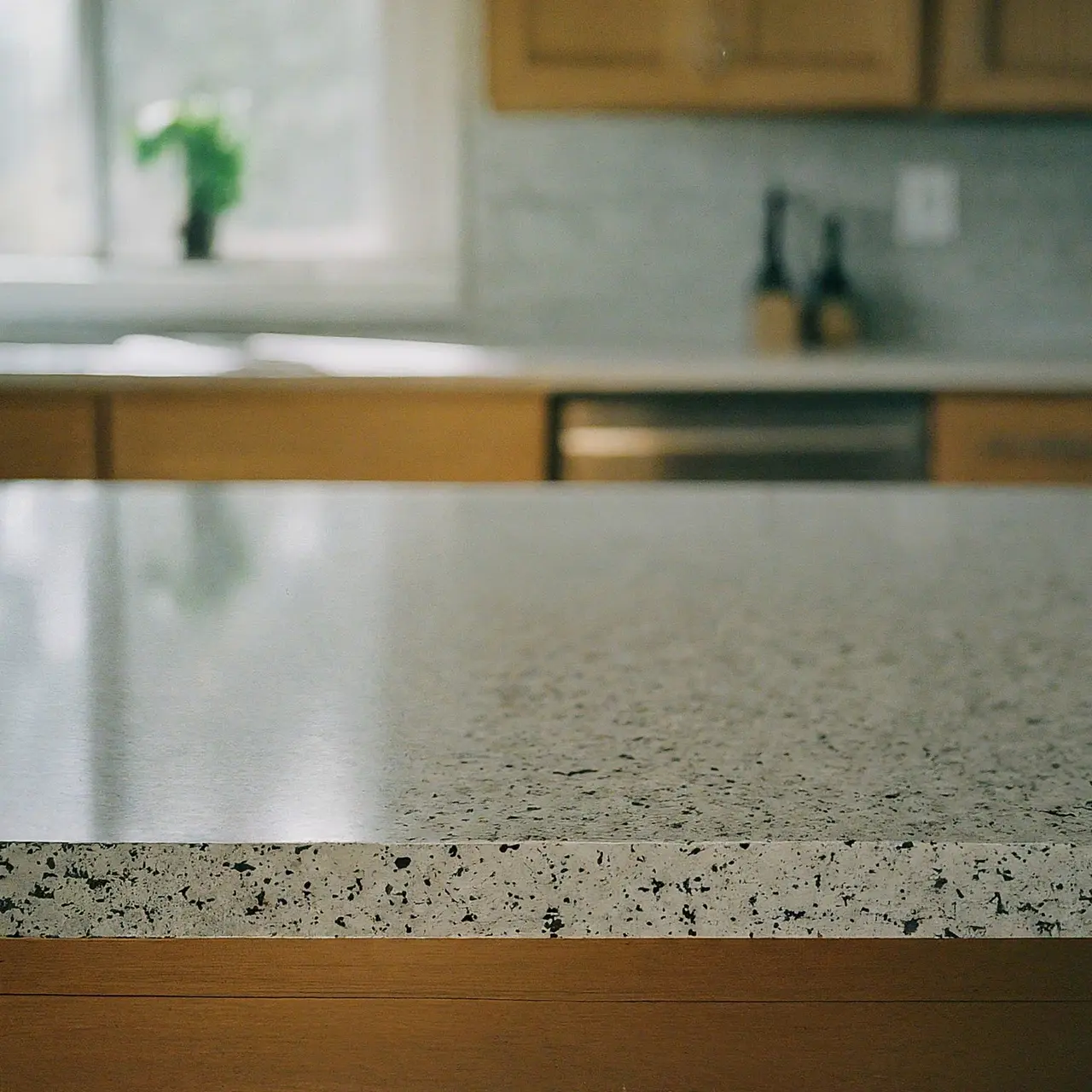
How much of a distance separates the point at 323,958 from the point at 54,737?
12 centimetres

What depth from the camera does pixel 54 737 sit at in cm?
52

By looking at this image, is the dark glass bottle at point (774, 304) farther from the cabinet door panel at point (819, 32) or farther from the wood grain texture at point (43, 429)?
the wood grain texture at point (43, 429)

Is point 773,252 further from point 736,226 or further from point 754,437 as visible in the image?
point 754,437

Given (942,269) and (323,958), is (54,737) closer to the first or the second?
(323,958)

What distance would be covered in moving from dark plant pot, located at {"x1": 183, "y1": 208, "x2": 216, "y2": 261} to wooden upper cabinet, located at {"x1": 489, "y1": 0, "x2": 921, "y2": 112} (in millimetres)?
812

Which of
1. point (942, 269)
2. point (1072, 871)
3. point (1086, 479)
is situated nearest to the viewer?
point (1072, 871)

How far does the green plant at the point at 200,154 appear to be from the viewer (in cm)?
293

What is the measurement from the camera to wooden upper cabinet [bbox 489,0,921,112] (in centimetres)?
250

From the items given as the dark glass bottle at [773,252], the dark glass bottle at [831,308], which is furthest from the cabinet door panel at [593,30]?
the dark glass bottle at [831,308]

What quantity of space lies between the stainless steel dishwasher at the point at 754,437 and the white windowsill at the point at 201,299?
81cm

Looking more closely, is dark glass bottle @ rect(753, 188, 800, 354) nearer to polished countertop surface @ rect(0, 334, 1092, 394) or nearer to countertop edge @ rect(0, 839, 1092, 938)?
polished countertop surface @ rect(0, 334, 1092, 394)

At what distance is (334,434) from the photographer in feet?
7.91

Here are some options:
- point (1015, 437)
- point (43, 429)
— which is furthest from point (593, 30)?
point (43, 429)

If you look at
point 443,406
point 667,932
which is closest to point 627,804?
point 667,932
